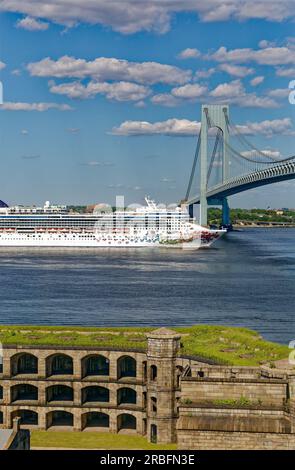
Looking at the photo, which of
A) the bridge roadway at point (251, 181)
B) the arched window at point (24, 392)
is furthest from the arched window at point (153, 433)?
the bridge roadway at point (251, 181)

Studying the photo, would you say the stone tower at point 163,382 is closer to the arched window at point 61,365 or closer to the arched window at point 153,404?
the arched window at point 153,404

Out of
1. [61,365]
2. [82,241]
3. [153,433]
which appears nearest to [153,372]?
[153,433]

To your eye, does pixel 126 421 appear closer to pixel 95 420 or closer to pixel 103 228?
pixel 95 420

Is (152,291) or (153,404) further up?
(152,291)

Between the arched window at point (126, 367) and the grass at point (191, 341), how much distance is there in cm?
45

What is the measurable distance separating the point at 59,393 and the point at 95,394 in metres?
0.97

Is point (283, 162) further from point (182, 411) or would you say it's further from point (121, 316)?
point (182, 411)

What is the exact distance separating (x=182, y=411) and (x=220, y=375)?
1933 millimetres

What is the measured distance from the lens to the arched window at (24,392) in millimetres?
21516

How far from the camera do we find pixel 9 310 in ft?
119

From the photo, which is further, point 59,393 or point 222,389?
point 59,393

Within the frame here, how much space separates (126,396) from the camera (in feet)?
71.6

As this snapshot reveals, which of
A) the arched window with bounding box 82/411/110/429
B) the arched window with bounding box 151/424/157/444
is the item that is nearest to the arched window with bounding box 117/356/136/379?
the arched window with bounding box 82/411/110/429
